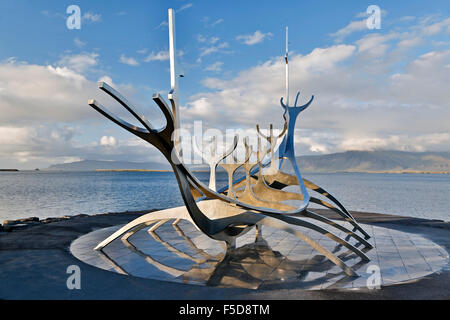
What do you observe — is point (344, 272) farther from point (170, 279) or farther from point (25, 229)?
point (25, 229)

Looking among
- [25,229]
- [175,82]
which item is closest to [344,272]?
[175,82]

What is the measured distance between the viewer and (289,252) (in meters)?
10.2

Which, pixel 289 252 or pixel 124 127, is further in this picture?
pixel 289 252

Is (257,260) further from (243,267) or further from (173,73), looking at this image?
(173,73)

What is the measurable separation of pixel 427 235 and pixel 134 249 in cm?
1185

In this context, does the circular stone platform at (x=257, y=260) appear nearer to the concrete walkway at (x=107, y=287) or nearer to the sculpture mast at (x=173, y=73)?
the concrete walkway at (x=107, y=287)

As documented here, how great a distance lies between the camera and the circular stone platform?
24.7ft

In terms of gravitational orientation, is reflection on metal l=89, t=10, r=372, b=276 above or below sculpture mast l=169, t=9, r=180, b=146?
below

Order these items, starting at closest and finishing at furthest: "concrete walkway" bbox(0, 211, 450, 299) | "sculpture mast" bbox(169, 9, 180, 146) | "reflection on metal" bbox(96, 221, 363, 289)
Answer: "concrete walkway" bbox(0, 211, 450, 299), "sculpture mast" bbox(169, 9, 180, 146), "reflection on metal" bbox(96, 221, 363, 289)

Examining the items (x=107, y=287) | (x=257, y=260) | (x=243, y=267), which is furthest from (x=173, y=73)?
(x=257, y=260)

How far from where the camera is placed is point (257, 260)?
9.29 metres

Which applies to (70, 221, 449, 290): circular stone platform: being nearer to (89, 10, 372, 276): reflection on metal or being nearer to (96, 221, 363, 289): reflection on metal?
(96, 221, 363, 289): reflection on metal

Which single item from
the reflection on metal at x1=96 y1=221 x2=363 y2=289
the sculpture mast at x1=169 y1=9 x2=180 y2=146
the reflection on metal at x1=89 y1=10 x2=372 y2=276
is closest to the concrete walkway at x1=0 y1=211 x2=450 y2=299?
the reflection on metal at x1=96 y1=221 x2=363 y2=289

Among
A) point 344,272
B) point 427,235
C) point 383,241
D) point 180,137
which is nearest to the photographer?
point 180,137
